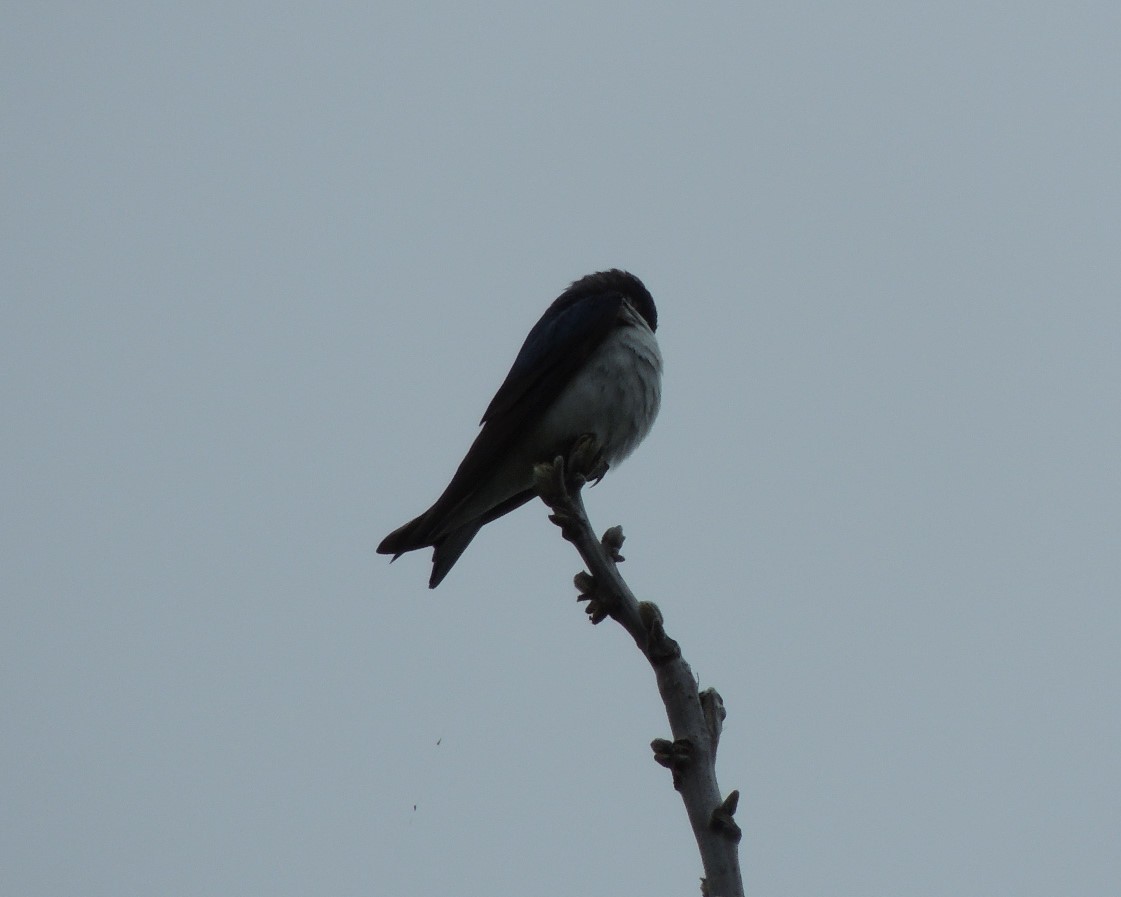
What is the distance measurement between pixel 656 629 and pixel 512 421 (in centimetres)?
315

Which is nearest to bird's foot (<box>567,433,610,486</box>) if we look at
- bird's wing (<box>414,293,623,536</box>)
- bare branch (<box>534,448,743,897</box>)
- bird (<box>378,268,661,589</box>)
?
bird (<box>378,268,661,589</box>)

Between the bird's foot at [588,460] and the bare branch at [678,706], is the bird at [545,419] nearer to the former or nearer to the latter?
the bird's foot at [588,460]

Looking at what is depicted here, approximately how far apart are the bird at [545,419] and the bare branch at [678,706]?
87.4 inches

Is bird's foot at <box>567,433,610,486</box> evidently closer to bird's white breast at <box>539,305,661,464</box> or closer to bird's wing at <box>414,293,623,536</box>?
bird's white breast at <box>539,305,661,464</box>

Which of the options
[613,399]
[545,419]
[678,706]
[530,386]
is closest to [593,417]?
[613,399]

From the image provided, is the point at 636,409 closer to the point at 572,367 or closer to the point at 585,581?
the point at 572,367

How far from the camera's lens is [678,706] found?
308 centimetres

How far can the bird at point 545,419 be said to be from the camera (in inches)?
243

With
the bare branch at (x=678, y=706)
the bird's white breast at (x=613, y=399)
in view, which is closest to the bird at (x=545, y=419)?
the bird's white breast at (x=613, y=399)

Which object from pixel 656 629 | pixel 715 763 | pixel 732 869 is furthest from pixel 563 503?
pixel 732 869

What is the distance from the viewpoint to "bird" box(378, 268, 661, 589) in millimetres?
6160

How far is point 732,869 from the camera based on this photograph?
9.01 feet

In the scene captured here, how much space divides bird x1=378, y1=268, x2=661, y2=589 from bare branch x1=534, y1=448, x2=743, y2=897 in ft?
7.29

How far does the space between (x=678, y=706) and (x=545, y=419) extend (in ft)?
11.1
